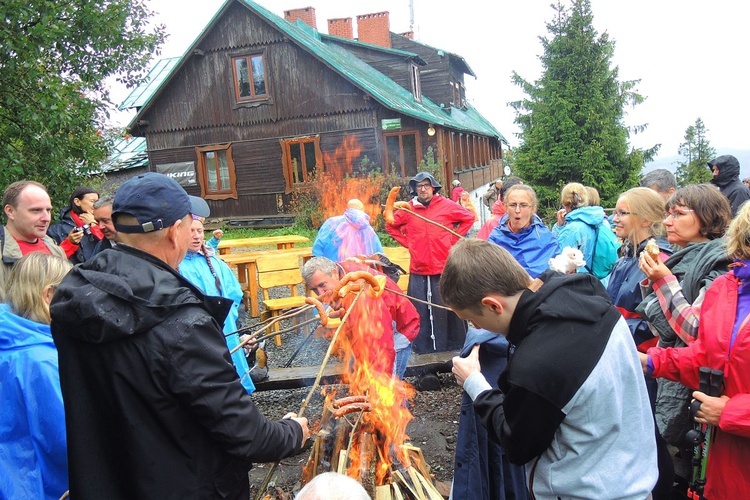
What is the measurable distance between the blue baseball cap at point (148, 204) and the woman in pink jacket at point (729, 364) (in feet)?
8.11

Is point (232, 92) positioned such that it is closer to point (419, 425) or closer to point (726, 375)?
point (419, 425)

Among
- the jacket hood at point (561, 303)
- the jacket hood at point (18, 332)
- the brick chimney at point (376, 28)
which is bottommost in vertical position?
the jacket hood at point (18, 332)

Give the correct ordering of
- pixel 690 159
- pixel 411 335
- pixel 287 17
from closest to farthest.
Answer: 1. pixel 411 335
2. pixel 690 159
3. pixel 287 17

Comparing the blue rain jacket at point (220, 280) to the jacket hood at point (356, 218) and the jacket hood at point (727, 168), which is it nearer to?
the jacket hood at point (356, 218)

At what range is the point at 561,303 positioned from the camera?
5.94 feet

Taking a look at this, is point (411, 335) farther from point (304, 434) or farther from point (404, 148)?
point (404, 148)

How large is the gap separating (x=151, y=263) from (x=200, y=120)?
21.5m

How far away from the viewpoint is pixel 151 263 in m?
1.92

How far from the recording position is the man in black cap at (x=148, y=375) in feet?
5.84

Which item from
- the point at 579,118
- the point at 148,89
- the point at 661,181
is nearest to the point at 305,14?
the point at 148,89

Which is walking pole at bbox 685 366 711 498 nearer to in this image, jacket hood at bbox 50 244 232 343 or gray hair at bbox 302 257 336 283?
jacket hood at bbox 50 244 232 343

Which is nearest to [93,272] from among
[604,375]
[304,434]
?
[304,434]

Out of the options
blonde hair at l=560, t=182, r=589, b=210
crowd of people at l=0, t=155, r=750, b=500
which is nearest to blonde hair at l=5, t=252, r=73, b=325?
crowd of people at l=0, t=155, r=750, b=500

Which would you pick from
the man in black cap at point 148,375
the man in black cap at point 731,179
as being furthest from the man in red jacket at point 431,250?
the man in black cap at point 148,375
